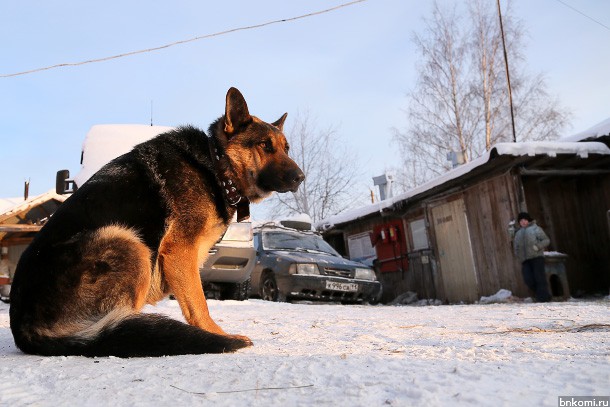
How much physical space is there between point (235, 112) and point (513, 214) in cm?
1074

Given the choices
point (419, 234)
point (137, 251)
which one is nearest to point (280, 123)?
point (137, 251)

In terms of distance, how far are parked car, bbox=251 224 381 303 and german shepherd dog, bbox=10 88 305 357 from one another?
21.8ft

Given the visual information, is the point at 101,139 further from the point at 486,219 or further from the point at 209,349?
the point at 486,219

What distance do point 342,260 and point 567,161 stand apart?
20.9 feet

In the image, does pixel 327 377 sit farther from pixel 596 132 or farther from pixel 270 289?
pixel 596 132

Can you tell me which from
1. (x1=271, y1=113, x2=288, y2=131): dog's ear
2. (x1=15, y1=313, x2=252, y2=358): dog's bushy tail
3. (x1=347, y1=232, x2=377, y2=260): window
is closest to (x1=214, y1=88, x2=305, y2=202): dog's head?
(x1=271, y1=113, x2=288, y2=131): dog's ear

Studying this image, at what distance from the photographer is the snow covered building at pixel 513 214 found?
39.4ft

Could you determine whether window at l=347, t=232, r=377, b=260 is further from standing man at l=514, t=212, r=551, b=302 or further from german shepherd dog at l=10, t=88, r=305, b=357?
german shepherd dog at l=10, t=88, r=305, b=357

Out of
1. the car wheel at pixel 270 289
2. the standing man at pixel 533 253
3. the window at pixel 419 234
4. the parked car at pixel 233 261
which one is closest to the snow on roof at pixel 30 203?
the car wheel at pixel 270 289

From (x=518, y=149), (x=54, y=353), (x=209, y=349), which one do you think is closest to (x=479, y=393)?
(x=209, y=349)

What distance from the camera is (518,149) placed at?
1136cm

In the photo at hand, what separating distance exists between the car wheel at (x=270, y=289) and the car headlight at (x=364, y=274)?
194 cm

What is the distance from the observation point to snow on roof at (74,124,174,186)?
26.7ft

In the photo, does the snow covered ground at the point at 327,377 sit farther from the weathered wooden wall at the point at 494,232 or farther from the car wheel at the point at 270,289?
the weathered wooden wall at the point at 494,232
